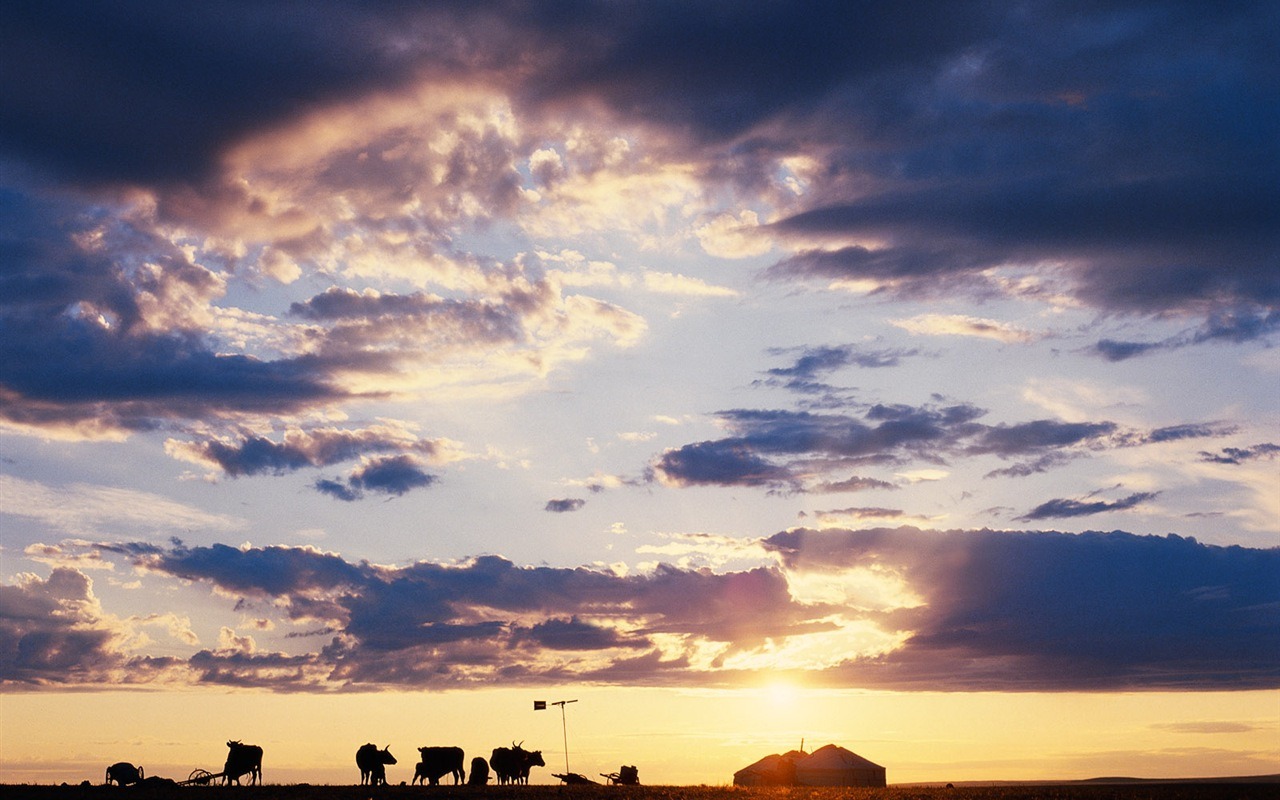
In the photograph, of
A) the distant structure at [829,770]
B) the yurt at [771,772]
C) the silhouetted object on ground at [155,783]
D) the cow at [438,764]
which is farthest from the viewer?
the distant structure at [829,770]

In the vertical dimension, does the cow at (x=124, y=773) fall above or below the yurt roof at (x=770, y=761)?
above

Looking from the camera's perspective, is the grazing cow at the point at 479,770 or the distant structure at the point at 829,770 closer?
the grazing cow at the point at 479,770

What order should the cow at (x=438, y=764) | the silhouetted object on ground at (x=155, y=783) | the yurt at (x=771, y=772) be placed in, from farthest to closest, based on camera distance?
the yurt at (x=771, y=772), the cow at (x=438, y=764), the silhouetted object on ground at (x=155, y=783)

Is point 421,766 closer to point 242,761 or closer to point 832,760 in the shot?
point 242,761

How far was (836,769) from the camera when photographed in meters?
145

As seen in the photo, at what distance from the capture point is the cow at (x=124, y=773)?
8544 cm

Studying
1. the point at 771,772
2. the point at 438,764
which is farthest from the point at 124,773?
the point at 771,772

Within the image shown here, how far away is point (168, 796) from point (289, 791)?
22.8 feet

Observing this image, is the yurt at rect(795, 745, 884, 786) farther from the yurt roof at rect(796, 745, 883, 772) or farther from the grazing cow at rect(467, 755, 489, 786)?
the grazing cow at rect(467, 755, 489, 786)

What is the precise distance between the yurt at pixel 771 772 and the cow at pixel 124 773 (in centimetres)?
5572

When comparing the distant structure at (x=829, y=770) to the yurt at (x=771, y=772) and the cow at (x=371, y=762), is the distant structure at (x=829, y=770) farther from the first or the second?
the cow at (x=371, y=762)

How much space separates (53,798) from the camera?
6216cm

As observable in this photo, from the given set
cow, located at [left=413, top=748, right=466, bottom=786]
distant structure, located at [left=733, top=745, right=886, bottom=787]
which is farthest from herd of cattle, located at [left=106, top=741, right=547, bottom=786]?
distant structure, located at [left=733, top=745, right=886, bottom=787]

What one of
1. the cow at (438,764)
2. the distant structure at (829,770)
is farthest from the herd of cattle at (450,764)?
the distant structure at (829,770)
